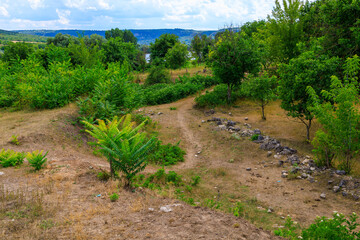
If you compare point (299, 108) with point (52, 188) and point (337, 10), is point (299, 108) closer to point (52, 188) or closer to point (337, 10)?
point (337, 10)

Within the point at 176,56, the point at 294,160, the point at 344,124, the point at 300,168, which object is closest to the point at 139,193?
the point at 300,168

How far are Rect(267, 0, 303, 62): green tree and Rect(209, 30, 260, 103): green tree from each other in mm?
3553

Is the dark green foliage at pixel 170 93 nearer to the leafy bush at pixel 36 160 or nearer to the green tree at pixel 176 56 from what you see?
the green tree at pixel 176 56

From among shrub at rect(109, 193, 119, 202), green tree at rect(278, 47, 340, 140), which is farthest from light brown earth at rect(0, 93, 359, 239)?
green tree at rect(278, 47, 340, 140)

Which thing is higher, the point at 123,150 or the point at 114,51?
the point at 114,51

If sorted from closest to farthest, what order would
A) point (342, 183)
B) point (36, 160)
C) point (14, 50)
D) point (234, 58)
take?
1. point (36, 160)
2. point (342, 183)
3. point (234, 58)
4. point (14, 50)

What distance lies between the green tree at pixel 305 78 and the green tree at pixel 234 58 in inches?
267

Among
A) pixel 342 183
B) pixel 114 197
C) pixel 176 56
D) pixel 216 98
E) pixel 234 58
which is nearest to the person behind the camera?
pixel 114 197

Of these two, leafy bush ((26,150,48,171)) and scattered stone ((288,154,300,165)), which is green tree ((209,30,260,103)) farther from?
leafy bush ((26,150,48,171))

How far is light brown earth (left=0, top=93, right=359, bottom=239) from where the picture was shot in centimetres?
432

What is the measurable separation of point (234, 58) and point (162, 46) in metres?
24.2

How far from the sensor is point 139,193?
20.0 ft

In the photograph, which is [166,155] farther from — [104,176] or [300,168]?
[300,168]

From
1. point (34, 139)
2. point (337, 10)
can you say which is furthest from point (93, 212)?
point (337, 10)
